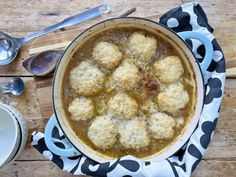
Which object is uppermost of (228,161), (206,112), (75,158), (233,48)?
(233,48)

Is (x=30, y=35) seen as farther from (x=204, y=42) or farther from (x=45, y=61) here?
(x=204, y=42)

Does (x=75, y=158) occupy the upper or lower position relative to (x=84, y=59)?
lower

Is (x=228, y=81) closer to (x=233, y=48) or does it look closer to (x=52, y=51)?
(x=233, y=48)

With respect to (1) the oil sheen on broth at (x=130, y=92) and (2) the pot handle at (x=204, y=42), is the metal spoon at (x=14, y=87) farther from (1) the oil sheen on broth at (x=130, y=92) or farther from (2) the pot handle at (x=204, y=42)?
(2) the pot handle at (x=204, y=42)

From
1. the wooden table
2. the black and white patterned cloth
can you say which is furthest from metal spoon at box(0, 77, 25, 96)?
the black and white patterned cloth

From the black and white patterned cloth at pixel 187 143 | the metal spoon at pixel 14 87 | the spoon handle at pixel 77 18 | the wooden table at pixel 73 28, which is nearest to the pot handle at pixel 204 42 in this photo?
the black and white patterned cloth at pixel 187 143

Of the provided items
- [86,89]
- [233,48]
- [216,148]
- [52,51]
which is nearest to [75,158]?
[86,89]
